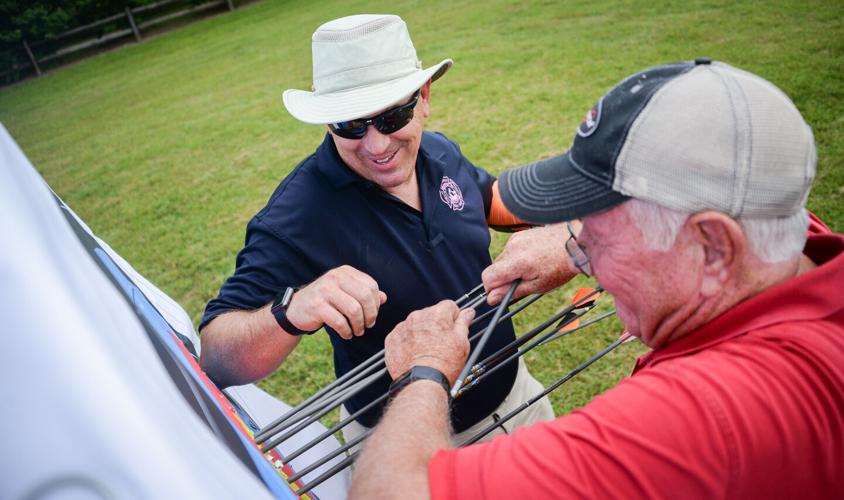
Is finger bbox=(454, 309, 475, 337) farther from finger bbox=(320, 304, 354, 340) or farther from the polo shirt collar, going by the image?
the polo shirt collar

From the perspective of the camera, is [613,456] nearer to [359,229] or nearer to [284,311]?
[284,311]

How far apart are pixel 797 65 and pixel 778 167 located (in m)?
7.03

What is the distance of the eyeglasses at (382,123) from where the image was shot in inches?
76.5

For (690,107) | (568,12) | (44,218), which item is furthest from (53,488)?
(568,12)

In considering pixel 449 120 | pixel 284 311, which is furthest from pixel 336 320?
pixel 449 120

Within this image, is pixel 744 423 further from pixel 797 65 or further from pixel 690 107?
pixel 797 65

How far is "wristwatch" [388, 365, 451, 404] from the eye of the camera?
52.6 inches

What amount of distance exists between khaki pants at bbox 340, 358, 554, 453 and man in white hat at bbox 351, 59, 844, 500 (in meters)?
1.01

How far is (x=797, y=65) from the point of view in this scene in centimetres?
639

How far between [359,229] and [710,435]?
4.41ft

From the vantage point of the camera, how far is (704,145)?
1.03 metres

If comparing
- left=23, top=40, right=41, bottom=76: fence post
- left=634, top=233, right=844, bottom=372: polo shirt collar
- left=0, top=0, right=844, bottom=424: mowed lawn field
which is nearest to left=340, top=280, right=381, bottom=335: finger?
left=0, top=0, right=844, bottom=424: mowed lawn field

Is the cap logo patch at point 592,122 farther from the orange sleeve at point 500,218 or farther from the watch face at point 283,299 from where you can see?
the orange sleeve at point 500,218

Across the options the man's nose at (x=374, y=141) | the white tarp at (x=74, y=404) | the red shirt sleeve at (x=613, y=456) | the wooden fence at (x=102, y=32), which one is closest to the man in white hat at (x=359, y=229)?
the man's nose at (x=374, y=141)
